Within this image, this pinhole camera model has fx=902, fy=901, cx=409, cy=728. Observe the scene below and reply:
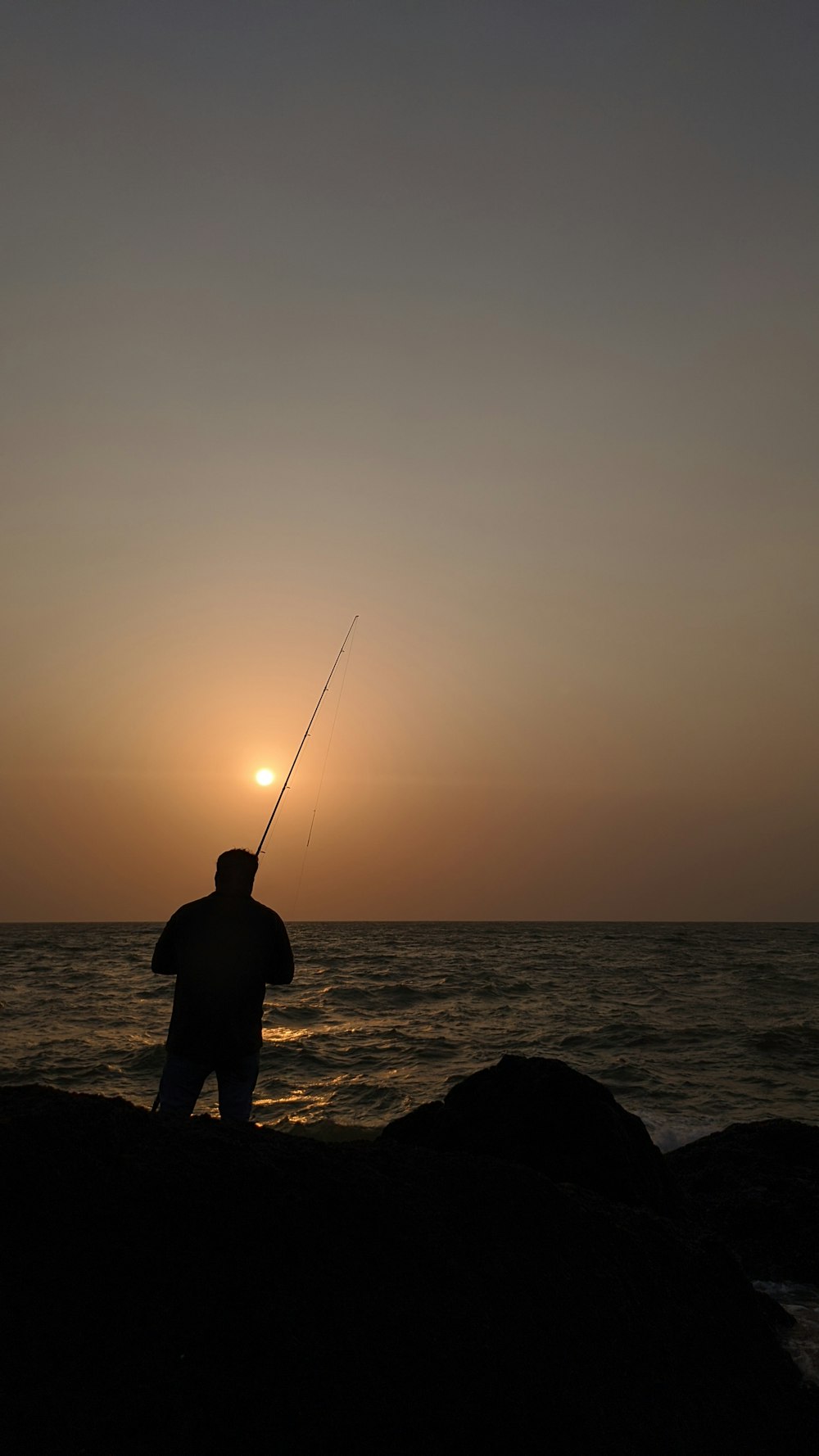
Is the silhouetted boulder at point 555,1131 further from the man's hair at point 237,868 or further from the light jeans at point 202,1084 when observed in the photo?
the man's hair at point 237,868

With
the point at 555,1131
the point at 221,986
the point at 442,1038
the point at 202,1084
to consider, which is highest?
the point at 221,986

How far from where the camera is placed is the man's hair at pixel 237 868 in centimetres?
480

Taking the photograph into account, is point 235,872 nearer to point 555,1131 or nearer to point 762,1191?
point 555,1131

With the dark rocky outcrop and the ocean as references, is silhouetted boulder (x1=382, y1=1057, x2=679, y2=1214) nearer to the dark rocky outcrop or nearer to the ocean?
the dark rocky outcrop

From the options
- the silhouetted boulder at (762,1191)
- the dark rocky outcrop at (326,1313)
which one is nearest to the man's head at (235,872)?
the dark rocky outcrop at (326,1313)

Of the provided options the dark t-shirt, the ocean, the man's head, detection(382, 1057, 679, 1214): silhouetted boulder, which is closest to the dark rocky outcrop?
the dark t-shirt

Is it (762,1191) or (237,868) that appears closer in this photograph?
(237,868)

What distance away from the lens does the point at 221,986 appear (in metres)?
4.54

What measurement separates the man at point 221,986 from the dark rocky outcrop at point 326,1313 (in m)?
1.23

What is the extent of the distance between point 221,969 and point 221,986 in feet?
0.28

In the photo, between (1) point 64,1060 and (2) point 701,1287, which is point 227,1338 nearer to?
(2) point 701,1287

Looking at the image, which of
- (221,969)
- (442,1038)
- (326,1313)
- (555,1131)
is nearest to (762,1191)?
(555,1131)

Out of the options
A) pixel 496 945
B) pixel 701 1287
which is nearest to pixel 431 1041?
pixel 701 1287

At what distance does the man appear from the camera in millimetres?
4500
